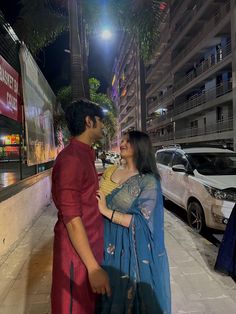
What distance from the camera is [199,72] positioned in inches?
1371

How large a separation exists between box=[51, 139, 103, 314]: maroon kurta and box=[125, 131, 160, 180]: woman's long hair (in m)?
0.49

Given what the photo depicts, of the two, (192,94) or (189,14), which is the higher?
(189,14)

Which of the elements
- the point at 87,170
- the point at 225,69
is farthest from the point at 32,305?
the point at 225,69

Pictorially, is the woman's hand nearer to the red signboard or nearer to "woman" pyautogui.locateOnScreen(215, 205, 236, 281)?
"woman" pyautogui.locateOnScreen(215, 205, 236, 281)

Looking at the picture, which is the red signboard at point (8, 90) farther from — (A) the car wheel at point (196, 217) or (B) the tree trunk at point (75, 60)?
(A) the car wheel at point (196, 217)

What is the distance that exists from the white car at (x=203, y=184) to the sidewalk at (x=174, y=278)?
0.62 meters

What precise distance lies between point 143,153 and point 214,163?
5.68m

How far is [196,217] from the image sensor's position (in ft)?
22.2

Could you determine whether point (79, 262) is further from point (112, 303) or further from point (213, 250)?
point (213, 250)

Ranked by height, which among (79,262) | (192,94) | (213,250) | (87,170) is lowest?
(213,250)

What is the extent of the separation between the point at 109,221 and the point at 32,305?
5.82ft

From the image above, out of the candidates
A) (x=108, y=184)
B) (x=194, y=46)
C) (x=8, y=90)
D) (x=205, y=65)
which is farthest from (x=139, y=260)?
(x=194, y=46)

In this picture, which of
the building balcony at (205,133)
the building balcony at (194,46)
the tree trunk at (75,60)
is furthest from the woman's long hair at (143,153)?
the building balcony at (194,46)

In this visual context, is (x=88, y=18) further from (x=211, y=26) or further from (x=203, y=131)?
(x=203, y=131)
